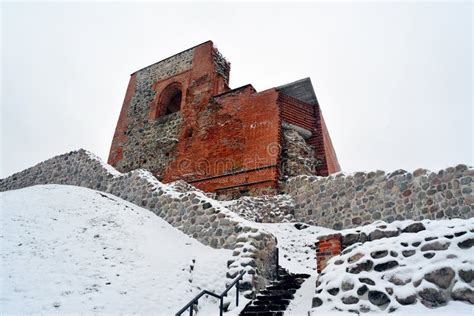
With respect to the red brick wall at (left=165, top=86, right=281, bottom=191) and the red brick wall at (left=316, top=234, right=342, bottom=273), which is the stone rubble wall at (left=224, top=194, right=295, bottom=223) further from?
the red brick wall at (left=316, top=234, right=342, bottom=273)

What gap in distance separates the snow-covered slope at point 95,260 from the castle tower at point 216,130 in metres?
5.91

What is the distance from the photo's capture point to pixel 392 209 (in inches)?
343

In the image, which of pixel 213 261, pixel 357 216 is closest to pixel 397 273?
pixel 213 261

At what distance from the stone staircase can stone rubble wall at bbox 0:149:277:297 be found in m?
0.20

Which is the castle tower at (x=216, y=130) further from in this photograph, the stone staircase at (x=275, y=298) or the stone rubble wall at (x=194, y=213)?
the stone staircase at (x=275, y=298)

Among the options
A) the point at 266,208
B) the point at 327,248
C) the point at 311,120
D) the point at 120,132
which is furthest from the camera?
the point at 120,132

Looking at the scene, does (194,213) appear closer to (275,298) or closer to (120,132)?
(275,298)

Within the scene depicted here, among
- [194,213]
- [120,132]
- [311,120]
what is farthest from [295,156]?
[120,132]

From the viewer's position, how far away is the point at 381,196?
9070 mm

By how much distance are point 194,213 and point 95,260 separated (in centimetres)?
275

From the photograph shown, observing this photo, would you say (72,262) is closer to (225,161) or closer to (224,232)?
(224,232)

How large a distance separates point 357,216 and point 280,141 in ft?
16.4

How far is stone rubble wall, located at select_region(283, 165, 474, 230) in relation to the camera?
7.56 metres

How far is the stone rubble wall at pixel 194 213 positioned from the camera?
6.55 metres
